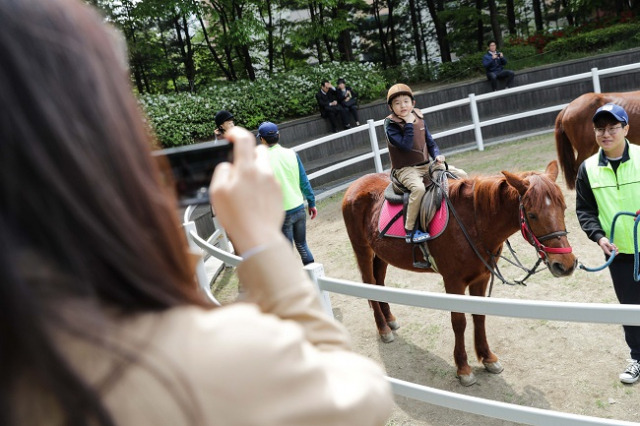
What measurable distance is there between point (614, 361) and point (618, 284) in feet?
2.97

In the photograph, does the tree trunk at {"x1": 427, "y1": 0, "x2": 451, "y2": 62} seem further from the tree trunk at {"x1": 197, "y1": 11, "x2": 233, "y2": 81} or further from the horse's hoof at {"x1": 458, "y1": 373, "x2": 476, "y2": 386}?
the horse's hoof at {"x1": 458, "y1": 373, "x2": 476, "y2": 386}

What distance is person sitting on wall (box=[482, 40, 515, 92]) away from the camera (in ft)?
53.6

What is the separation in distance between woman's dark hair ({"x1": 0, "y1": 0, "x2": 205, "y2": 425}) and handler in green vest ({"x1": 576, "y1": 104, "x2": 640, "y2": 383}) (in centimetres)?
387

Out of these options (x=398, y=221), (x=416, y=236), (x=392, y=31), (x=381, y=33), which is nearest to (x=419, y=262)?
(x=416, y=236)

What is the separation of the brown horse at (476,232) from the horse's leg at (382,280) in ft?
0.04

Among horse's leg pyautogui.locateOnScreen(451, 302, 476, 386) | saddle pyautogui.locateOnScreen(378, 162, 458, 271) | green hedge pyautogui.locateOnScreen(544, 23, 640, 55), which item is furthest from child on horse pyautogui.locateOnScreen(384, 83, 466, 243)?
green hedge pyautogui.locateOnScreen(544, 23, 640, 55)

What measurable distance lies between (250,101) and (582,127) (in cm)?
968

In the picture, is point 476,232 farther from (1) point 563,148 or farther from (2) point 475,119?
(2) point 475,119

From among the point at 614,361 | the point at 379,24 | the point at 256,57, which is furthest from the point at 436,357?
the point at 379,24

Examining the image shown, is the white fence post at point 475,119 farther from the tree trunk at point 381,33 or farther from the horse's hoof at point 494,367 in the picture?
the tree trunk at point 381,33

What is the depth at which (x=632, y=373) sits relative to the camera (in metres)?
4.27

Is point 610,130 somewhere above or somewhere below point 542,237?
above

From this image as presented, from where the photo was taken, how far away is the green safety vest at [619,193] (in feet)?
13.0

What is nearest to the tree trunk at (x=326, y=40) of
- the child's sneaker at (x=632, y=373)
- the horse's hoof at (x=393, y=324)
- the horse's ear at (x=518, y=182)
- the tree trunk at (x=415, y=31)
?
the tree trunk at (x=415, y=31)
